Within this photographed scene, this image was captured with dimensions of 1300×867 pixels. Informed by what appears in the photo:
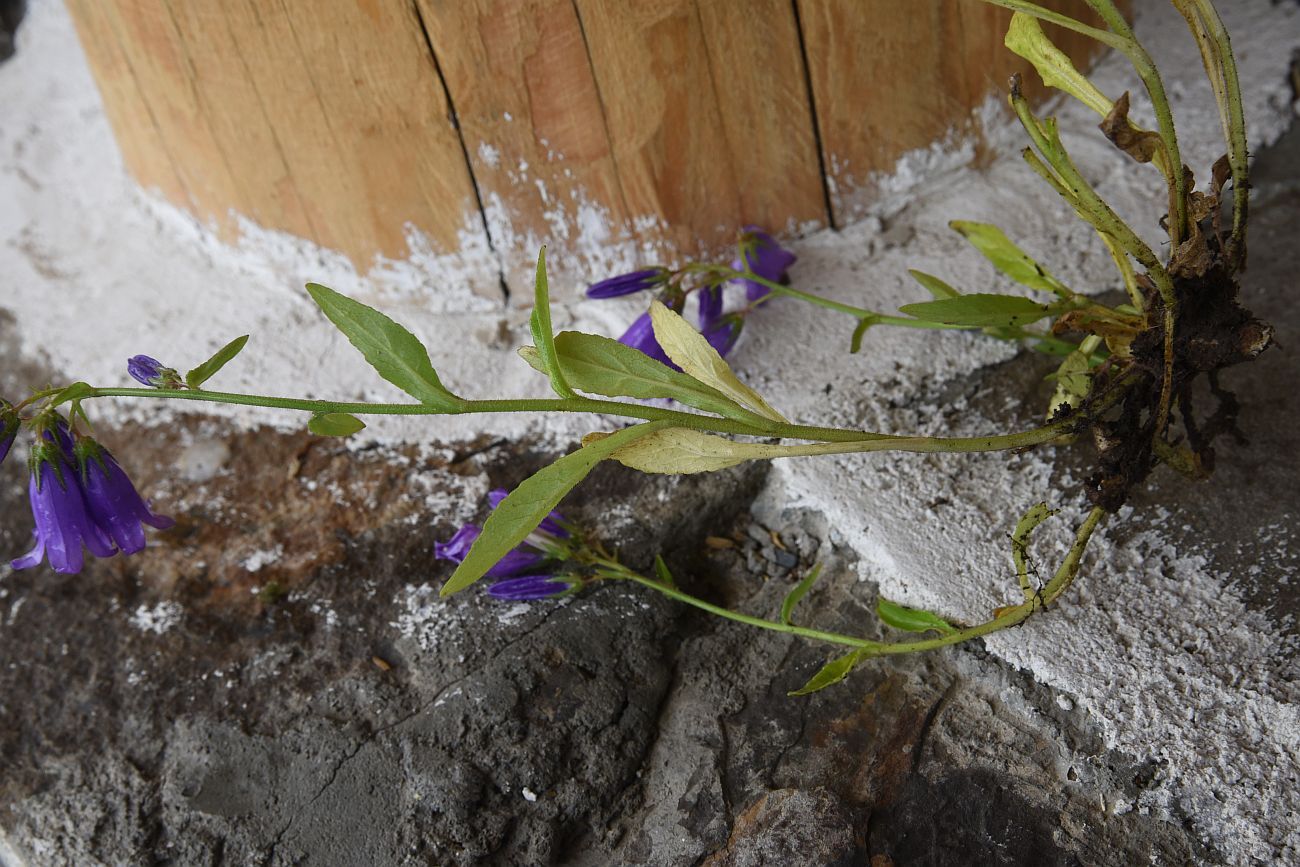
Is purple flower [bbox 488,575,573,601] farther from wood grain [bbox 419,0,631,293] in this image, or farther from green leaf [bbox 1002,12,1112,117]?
green leaf [bbox 1002,12,1112,117]

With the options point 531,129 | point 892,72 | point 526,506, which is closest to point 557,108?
point 531,129

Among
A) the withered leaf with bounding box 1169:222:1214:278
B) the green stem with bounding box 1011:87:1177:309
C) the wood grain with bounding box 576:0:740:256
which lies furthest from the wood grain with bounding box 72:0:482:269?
the withered leaf with bounding box 1169:222:1214:278

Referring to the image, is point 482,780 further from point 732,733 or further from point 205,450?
point 205,450

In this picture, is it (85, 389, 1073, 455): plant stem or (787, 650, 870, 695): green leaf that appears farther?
(787, 650, 870, 695): green leaf

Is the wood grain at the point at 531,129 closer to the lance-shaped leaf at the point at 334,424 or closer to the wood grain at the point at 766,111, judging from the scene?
the wood grain at the point at 766,111

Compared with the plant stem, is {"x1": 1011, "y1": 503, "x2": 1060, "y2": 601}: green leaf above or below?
below

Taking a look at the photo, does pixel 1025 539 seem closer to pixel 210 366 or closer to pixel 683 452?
pixel 683 452

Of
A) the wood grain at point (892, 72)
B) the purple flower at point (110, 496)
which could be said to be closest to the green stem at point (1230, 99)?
the wood grain at point (892, 72)
